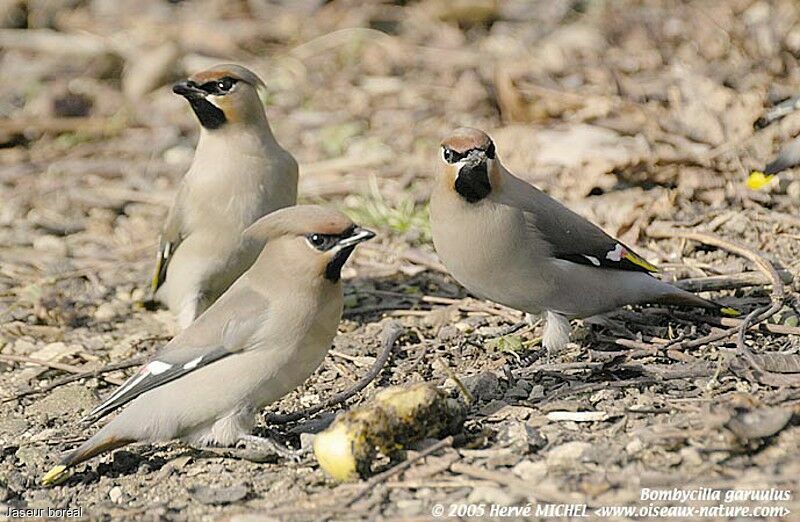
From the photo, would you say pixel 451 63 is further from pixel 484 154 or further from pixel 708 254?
pixel 484 154

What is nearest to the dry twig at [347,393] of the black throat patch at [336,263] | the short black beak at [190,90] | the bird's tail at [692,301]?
the black throat patch at [336,263]

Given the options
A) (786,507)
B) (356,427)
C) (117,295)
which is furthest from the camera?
(117,295)

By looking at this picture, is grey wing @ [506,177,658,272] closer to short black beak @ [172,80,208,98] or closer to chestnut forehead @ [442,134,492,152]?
chestnut forehead @ [442,134,492,152]

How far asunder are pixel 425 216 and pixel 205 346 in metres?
2.46

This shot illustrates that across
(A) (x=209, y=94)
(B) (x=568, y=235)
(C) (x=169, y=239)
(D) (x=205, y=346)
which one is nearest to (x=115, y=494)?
(D) (x=205, y=346)

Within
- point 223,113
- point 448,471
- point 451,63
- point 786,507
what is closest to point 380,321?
point 223,113

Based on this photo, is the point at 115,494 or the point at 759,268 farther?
the point at 759,268

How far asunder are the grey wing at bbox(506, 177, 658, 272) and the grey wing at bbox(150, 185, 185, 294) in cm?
159

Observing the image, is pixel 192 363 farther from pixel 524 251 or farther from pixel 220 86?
pixel 220 86

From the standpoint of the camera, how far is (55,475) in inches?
168

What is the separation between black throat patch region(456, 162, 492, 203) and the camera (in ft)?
15.9

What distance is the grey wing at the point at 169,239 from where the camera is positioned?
5.73 metres

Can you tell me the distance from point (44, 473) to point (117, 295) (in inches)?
79.8

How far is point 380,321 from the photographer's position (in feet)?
18.8
